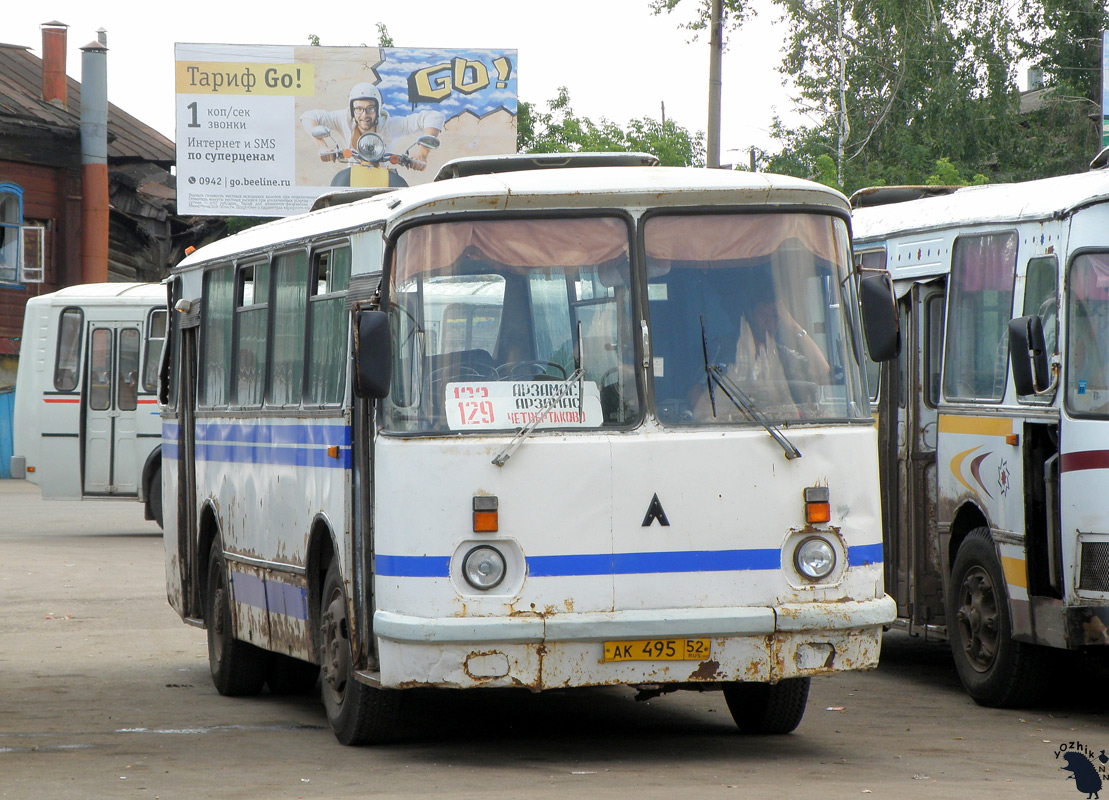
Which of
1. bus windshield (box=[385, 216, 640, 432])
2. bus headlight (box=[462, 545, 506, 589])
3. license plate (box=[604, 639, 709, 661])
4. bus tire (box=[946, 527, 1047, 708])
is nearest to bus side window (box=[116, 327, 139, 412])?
bus tire (box=[946, 527, 1047, 708])

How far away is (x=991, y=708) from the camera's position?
1045 cm

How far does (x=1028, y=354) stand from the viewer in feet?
31.5

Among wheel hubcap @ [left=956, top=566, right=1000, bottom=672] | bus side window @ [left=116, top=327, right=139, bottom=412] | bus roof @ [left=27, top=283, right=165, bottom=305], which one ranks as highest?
bus roof @ [left=27, top=283, right=165, bottom=305]

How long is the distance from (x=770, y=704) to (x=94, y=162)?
33417 millimetres

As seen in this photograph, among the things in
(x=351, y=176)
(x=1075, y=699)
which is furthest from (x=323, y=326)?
(x=351, y=176)

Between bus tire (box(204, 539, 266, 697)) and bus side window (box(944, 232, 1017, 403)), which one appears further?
bus tire (box(204, 539, 266, 697))

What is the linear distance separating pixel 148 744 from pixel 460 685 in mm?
2186

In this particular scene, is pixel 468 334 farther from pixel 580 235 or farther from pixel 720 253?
pixel 720 253

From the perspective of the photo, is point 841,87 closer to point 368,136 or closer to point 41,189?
point 368,136

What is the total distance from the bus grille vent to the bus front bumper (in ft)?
5.26

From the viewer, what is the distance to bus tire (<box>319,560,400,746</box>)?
29.2 ft

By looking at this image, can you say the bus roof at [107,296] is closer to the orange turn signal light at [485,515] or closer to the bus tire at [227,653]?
the bus tire at [227,653]

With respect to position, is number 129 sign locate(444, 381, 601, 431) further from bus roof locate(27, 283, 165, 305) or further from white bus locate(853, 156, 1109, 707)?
bus roof locate(27, 283, 165, 305)

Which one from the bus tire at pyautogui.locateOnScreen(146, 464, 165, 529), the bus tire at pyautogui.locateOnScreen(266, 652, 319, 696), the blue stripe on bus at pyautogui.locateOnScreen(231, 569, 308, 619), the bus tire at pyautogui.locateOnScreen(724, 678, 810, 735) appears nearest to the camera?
the bus tire at pyautogui.locateOnScreen(724, 678, 810, 735)
